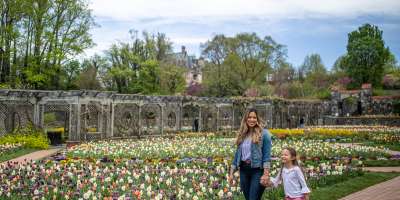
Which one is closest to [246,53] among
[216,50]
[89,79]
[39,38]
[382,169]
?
[216,50]

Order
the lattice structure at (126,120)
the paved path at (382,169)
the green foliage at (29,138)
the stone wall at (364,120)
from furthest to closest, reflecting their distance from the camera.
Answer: the stone wall at (364,120) → the lattice structure at (126,120) → the green foliage at (29,138) → the paved path at (382,169)

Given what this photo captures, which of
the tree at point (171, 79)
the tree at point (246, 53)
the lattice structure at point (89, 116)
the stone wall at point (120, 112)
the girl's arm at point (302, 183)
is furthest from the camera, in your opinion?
the tree at point (246, 53)

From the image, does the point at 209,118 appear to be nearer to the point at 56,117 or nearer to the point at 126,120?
the point at 126,120

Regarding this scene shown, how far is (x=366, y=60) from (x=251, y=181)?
5720 centimetres

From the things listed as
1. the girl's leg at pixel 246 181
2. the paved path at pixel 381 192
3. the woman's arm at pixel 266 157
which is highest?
the woman's arm at pixel 266 157

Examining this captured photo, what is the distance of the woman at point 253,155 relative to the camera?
6.30 metres

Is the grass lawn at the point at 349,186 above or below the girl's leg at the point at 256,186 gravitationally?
below

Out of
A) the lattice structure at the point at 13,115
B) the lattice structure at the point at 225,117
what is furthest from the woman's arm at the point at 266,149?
the lattice structure at the point at 225,117

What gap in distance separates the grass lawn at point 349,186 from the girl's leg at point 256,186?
3.04m

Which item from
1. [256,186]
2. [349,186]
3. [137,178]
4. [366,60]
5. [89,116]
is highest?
[366,60]

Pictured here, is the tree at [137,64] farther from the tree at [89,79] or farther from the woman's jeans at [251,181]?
Result: the woman's jeans at [251,181]

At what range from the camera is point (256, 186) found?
6.29 metres

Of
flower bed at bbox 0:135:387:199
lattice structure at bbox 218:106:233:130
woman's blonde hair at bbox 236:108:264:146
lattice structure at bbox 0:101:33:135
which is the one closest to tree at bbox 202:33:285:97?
lattice structure at bbox 218:106:233:130

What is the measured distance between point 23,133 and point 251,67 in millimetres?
44966
